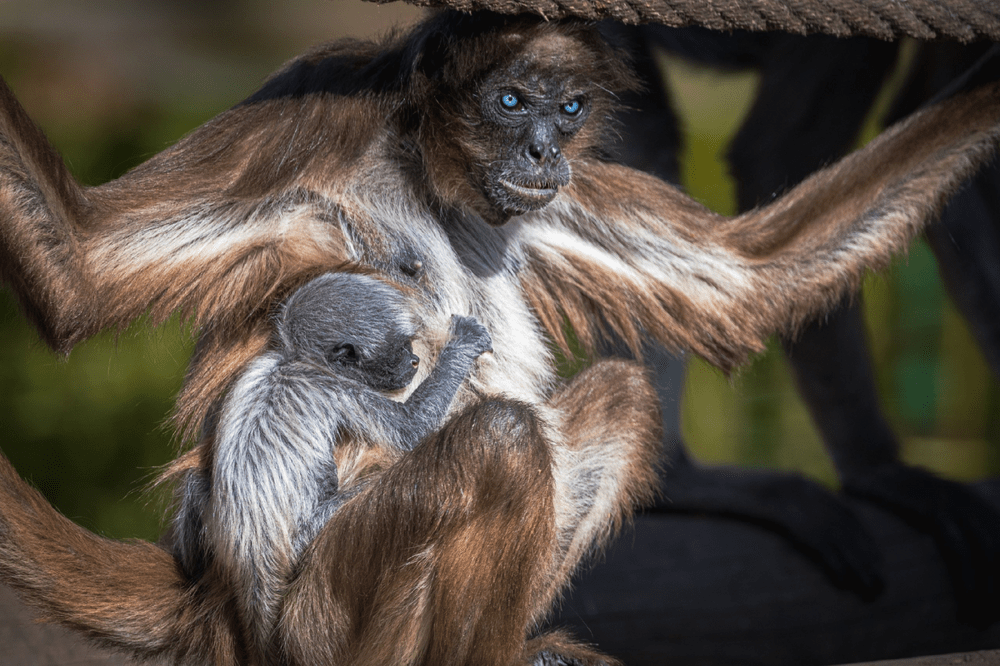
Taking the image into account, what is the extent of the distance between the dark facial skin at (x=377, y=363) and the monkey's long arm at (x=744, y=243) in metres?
0.76

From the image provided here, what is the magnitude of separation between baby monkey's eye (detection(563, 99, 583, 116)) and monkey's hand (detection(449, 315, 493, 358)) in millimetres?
635

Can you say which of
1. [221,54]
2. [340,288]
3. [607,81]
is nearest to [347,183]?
[340,288]

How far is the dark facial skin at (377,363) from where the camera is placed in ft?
8.15

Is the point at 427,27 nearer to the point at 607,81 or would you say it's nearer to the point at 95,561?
the point at 607,81

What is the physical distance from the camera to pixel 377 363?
250 cm

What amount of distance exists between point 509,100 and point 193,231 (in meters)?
0.92

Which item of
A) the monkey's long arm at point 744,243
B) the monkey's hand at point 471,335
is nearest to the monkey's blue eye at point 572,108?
the monkey's long arm at point 744,243

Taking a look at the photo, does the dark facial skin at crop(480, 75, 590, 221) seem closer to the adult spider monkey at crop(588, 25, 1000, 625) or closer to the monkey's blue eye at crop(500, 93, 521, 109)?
the monkey's blue eye at crop(500, 93, 521, 109)

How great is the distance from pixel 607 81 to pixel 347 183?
820 millimetres

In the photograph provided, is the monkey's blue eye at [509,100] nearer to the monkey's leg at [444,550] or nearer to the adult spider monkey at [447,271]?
the adult spider monkey at [447,271]

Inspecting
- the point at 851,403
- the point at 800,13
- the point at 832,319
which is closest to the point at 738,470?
the point at 851,403

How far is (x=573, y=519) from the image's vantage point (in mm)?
3008

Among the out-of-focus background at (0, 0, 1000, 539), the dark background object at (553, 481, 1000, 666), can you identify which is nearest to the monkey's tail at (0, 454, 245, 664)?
the dark background object at (553, 481, 1000, 666)

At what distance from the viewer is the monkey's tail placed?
2.38m
